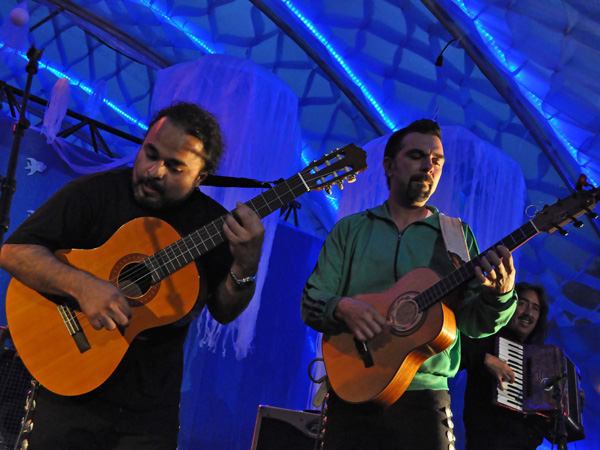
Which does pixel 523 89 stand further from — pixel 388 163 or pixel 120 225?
pixel 120 225

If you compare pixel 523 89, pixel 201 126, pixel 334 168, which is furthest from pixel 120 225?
pixel 523 89

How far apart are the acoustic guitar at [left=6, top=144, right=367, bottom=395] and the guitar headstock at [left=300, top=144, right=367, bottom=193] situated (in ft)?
1.08

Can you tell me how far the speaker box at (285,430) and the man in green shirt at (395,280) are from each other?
2.64 meters

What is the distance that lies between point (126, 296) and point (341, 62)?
9079 mm

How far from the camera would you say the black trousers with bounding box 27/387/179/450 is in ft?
7.20

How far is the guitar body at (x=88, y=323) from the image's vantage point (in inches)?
91.1

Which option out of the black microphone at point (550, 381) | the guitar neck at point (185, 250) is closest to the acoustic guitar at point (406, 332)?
the guitar neck at point (185, 250)

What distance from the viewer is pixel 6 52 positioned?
274 inches

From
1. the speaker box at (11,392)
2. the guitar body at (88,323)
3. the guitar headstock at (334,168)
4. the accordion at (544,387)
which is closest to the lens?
the guitar body at (88,323)

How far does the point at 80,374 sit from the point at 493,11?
7306mm

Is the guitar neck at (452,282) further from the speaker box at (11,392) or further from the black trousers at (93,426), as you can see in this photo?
the speaker box at (11,392)

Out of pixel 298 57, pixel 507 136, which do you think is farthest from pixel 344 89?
pixel 507 136

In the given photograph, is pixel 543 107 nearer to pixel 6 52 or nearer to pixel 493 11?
pixel 493 11

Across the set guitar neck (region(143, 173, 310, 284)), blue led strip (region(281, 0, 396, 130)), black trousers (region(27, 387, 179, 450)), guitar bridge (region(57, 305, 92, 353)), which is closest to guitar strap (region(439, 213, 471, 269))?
guitar neck (region(143, 173, 310, 284))
